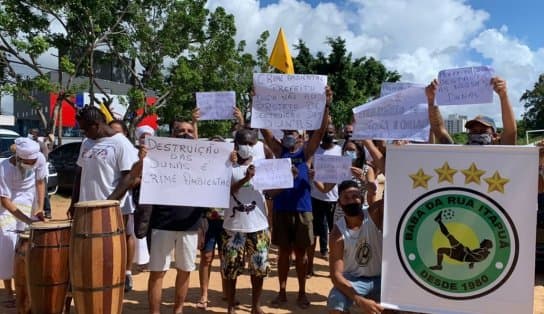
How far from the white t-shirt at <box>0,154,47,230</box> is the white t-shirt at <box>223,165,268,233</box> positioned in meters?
2.04

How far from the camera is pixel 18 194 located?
5.12 metres

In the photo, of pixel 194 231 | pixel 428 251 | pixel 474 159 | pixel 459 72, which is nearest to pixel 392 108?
pixel 459 72

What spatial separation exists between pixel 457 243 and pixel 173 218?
236cm

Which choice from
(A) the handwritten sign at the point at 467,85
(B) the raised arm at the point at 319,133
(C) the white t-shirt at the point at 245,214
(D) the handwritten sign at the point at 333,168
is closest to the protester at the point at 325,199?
(D) the handwritten sign at the point at 333,168

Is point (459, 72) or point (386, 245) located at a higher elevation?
point (459, 72)

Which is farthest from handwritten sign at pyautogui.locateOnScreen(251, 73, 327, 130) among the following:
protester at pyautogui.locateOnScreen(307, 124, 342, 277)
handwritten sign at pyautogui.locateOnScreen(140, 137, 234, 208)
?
protester at pyautogui.locateOnScreen(307, 124, 342, 277)

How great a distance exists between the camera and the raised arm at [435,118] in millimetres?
3869

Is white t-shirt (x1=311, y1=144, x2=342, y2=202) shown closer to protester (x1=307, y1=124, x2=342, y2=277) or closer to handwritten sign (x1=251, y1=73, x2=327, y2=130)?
→ protester (x1=307, y1=124, x2=342, y2=277)

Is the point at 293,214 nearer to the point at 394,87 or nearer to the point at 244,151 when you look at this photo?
the point at 244,151

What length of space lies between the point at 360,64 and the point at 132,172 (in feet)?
92.7

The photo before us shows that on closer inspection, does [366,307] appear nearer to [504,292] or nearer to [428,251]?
[428,251]

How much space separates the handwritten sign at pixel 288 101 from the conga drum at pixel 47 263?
2.00 meters

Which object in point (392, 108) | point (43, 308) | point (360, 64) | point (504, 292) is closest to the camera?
point (504, 292)

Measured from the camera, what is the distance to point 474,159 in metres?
3.39
